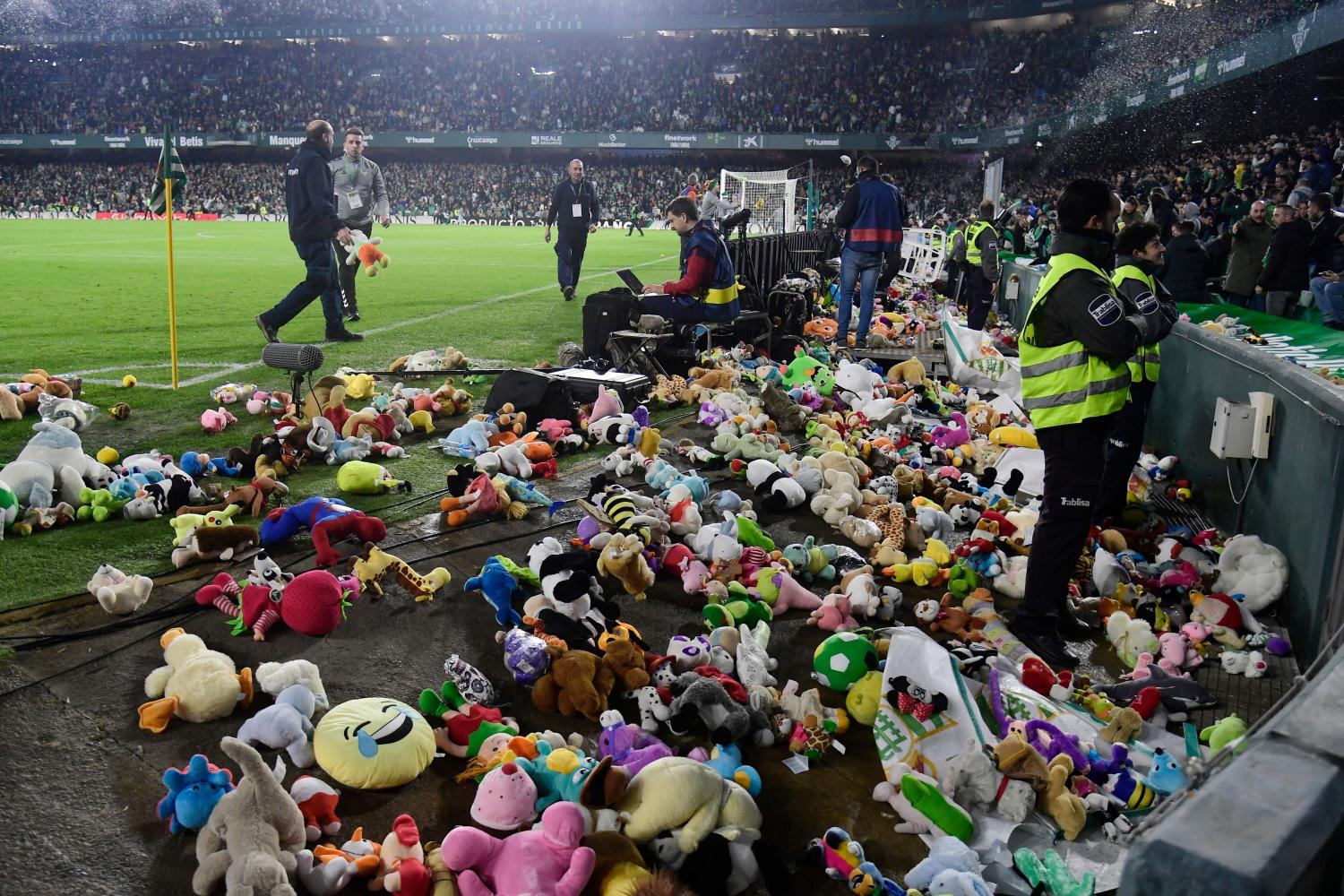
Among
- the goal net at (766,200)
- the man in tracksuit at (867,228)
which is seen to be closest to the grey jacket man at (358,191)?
the man in tracksuit at (867,228)

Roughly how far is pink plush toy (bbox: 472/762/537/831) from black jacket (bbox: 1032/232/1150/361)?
2.69 m

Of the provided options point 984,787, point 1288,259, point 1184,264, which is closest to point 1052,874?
point 984,787

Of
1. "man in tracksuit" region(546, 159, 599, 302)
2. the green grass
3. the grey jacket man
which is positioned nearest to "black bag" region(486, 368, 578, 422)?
the green grass

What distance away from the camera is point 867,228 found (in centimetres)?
1039

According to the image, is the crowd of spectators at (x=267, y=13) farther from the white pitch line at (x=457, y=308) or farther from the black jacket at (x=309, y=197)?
the black jacket at (x=309, y=197)

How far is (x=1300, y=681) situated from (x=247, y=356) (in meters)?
9.50

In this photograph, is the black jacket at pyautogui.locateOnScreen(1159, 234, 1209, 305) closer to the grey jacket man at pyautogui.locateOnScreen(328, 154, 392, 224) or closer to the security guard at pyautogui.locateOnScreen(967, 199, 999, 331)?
the security guard at pyautogui.locateOnScreen(967, 199, 999, 331)

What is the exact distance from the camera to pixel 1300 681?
165 centimetres

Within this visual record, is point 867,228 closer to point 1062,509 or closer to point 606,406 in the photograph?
point 606,406

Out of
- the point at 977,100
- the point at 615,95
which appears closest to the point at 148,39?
the point at 615,95

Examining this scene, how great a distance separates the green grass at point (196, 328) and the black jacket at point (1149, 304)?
12.9 feet

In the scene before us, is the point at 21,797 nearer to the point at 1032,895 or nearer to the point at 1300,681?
the point at 1032,895

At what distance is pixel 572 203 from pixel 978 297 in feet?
18.1

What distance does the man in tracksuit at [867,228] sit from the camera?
33.9ft
